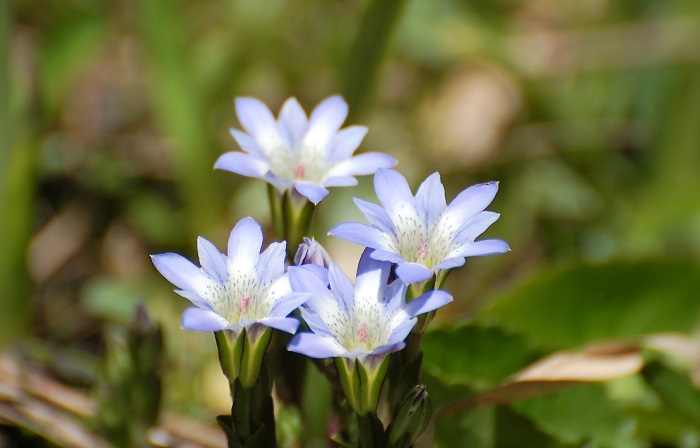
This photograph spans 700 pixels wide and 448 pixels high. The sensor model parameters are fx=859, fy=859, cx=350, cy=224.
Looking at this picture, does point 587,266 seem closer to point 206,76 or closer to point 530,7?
point 206,76

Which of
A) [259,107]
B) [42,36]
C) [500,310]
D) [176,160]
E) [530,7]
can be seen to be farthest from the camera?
[530,7]

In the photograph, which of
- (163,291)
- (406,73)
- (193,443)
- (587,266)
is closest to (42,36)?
(163,291)

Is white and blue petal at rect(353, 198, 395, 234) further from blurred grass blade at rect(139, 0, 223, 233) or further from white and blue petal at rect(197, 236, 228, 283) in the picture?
blurred grass blade at rect(139, 0, 223, 233)

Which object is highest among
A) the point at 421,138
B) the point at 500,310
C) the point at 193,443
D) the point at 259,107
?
the point at 259,107

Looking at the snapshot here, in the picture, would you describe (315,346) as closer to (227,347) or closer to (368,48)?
(227,347)

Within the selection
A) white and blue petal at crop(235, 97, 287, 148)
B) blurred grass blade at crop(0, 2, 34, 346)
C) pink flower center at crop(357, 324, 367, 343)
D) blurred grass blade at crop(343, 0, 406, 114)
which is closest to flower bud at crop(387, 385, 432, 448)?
pink flower center at crop(357, 324, 367, 343)

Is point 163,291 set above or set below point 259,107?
below

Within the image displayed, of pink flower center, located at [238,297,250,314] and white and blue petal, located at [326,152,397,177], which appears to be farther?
white and blue petal, located at [326,152,397,177]
